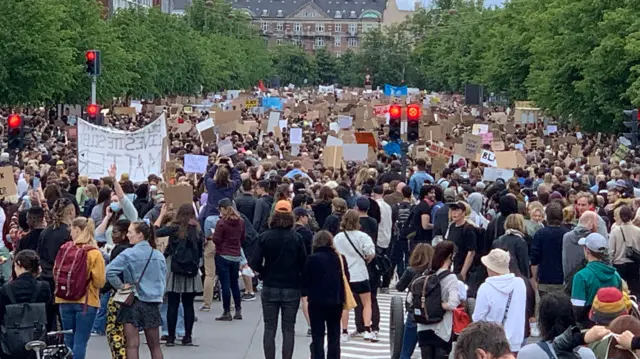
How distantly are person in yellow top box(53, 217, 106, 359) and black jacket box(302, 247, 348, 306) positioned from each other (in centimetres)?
187

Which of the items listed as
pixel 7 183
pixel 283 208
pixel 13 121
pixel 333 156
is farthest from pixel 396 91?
pixel 283 208

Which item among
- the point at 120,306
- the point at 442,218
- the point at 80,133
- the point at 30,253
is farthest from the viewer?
the point at 80,133

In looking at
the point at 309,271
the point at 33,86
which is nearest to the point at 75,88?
the point at 33,86

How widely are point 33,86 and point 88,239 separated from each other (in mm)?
36690

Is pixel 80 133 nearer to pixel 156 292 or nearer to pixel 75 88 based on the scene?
pixel 156 292

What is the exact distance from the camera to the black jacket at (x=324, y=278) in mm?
12469

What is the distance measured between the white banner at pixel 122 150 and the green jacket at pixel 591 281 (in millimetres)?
10670

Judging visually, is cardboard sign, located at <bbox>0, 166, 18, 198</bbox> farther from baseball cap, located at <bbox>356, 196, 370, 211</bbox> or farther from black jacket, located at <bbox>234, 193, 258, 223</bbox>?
baseball cap, located at <bbox>356, 196, 370, 211</bbox>

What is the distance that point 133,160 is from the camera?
21.1m

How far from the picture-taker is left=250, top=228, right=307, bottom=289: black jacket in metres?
12.6

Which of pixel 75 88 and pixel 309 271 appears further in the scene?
Answer: pixel 75 88

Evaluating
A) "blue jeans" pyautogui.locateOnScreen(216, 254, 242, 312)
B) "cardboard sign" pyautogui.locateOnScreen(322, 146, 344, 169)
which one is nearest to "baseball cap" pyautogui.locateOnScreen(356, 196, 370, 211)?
"blue jeans" pyautogui.locateOnScreen(216, 254, 242, 312)

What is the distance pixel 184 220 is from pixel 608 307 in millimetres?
6371

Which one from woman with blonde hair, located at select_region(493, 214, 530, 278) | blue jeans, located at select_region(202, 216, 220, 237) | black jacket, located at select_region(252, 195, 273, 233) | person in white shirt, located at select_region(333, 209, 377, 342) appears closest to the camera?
woman with blonde hair, located at select_region(493, 214, 530, 278)
